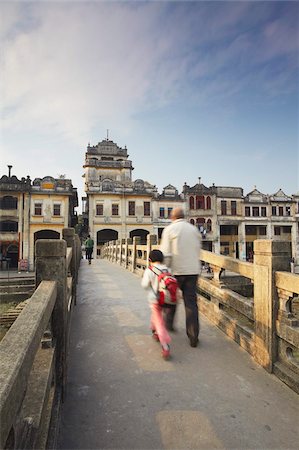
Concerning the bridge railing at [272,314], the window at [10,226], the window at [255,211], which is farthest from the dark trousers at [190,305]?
the window at [255,211]

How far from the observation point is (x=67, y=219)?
3173cm

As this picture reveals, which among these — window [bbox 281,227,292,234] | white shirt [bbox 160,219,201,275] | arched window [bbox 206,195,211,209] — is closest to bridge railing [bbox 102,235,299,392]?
white shirt [bbox 160,219,201,275]

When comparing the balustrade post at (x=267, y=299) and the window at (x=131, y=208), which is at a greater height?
the window at (x=131, y=208)

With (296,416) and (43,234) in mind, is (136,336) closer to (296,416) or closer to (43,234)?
(296,416)

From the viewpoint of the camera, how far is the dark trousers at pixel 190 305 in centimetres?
376


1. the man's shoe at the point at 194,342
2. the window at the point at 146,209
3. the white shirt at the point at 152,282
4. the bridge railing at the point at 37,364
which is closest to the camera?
the bridge railing at the point at 37,364

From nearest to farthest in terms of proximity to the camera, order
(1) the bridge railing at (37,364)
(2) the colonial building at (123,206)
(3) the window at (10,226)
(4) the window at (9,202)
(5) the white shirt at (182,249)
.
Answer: (1) the bridge railing at (37,364), (5) the white shirt at (182,249), (3) the window at (10,226), (4) the window at (9,202), (2) the colonial building at (123,206)

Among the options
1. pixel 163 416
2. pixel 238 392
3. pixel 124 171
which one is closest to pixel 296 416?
pixel 238 392

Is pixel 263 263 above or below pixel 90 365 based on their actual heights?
above

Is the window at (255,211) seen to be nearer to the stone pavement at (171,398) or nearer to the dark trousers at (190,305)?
the stone pavement at (171,398)

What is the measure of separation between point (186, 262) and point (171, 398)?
168cm

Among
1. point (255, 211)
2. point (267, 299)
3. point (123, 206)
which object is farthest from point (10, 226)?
point (267, 299)

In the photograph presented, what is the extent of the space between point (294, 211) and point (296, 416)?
40.0 meters

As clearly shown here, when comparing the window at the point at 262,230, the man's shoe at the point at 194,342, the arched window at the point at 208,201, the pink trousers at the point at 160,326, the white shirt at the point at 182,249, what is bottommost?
the man's shoe at the point at 194,342
